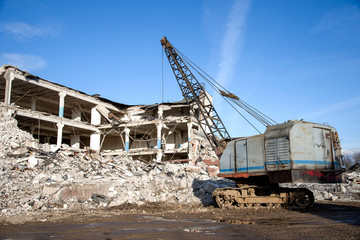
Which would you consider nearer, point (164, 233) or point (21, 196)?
point (164, 233)

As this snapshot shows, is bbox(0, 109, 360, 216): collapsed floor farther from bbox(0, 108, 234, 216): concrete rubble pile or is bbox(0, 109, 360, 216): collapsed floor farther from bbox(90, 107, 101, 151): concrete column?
bbox(90, 107, 101, 151): concrete column

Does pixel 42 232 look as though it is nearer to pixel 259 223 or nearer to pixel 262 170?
pixel 259 223

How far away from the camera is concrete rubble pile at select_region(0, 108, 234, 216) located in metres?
12.9

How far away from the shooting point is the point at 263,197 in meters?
11.1

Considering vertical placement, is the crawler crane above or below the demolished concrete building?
below

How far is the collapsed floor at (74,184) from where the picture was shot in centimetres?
1296

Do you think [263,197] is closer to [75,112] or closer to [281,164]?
[281,164]

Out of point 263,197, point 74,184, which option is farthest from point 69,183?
point 263,197

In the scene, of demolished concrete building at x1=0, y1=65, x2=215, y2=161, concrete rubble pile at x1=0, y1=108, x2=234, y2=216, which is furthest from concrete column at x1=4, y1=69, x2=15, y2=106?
concrete rubble pile at x1=0, y1=108, x2=234, y2=216

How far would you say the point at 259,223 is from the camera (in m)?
7.73

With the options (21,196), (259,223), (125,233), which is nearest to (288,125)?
(259,223)

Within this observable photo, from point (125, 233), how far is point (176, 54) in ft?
67.2

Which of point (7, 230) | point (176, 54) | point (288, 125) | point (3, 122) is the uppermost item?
point (176, 54)

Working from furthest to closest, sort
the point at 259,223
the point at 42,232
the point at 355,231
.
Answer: the point at 259,223
the point at 42,232
the point at 355,231
